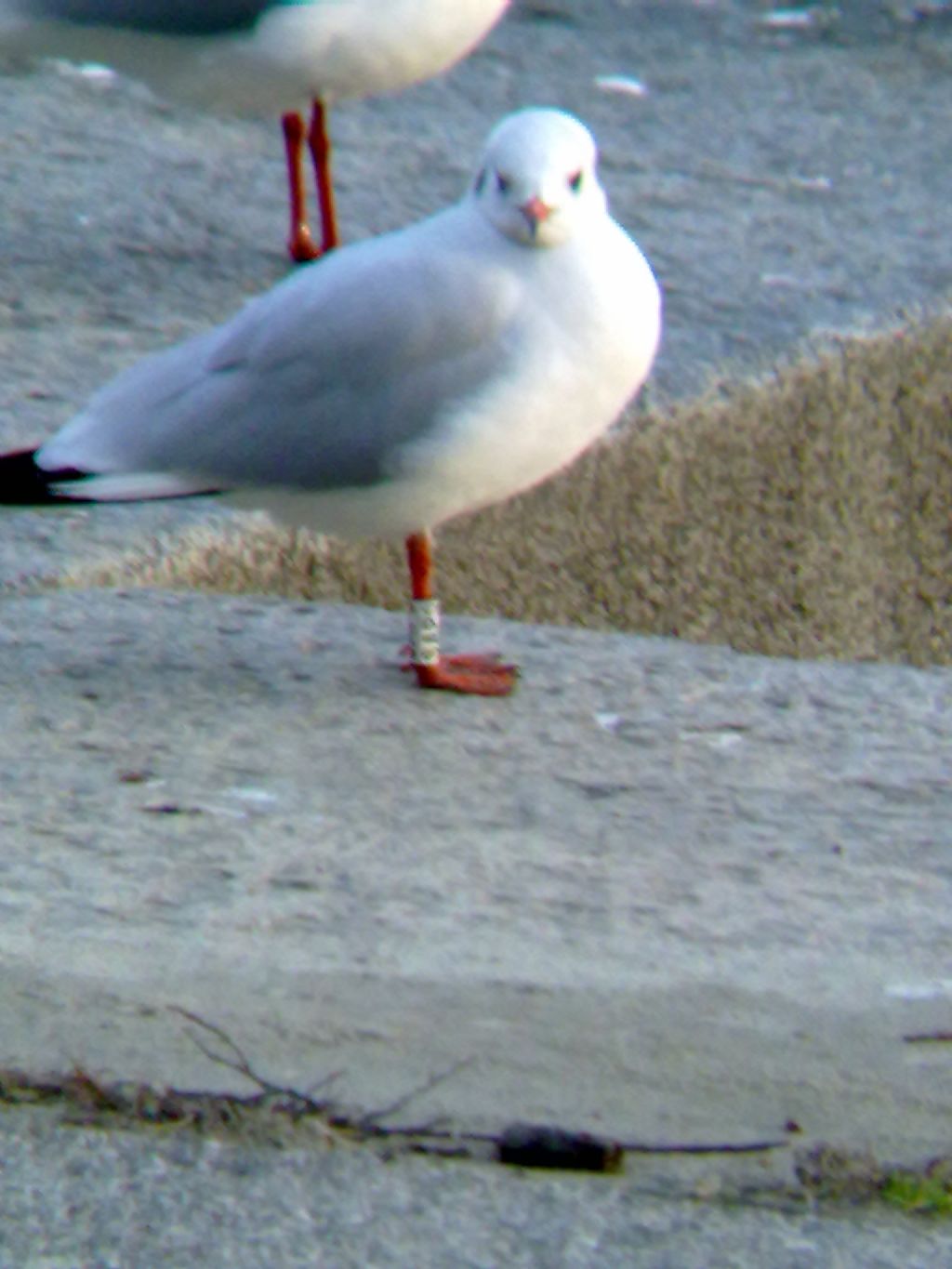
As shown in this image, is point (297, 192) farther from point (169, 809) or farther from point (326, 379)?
point (169, 809)

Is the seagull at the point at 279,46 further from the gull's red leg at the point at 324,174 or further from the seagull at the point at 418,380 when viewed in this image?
the seagull at the point at 418,380

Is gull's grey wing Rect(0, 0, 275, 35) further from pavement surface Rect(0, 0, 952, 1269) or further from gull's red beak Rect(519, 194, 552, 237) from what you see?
gull's red beak Rect(519, 194, 552, 237)

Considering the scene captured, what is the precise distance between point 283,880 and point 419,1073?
0.31 metres

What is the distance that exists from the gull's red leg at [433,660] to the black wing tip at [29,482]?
0.34 m

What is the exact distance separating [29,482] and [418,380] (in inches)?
15.0

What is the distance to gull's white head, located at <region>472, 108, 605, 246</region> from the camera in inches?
87.6

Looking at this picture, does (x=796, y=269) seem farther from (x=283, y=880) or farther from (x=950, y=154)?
(x=283, y=880)

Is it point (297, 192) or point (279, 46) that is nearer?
point (279, 46)

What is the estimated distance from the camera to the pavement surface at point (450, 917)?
150cm

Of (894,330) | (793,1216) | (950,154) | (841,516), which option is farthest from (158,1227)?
(950,154)

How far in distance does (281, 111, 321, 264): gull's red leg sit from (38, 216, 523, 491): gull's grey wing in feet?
4.81

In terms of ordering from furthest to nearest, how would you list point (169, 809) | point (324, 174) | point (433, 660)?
point (324, 174) < point (433, 660) < point (169, 809)

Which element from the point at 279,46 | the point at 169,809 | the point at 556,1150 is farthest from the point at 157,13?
the point at 556,1150

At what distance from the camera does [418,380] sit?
2234mm
